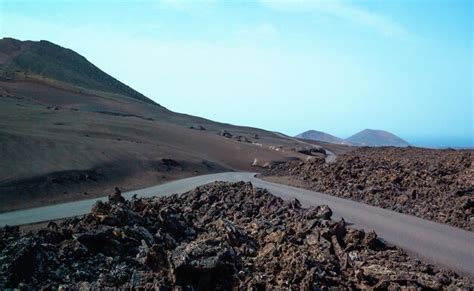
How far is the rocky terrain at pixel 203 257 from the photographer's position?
8.74 m

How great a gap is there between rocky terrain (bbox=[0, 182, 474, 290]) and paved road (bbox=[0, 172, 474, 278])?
0.86m

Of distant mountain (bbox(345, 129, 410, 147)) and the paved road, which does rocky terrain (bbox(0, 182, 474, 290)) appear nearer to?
the paved road

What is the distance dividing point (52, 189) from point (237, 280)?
17.4 m

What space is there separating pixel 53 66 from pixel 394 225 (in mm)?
86930

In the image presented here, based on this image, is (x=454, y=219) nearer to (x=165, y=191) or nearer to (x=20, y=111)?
(x=165, y=191)

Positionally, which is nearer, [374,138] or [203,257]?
[203,257]

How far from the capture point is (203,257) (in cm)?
907

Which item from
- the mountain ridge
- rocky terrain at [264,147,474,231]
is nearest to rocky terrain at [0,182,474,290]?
rocky terrain at [264,147,474,231]

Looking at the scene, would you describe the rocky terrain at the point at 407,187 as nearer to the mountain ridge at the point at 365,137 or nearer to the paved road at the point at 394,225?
the paved road at the point at 394,225

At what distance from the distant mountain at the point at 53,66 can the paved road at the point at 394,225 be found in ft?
193

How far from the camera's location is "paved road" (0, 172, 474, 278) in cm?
1124

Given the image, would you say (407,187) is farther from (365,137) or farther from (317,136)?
(365,137)

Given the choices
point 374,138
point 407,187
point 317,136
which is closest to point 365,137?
point 374,138

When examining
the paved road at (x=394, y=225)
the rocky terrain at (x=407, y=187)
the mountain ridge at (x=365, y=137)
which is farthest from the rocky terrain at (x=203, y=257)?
the mountain ridge at (x=365, y=137)
